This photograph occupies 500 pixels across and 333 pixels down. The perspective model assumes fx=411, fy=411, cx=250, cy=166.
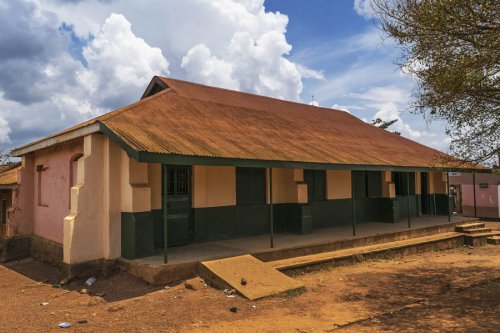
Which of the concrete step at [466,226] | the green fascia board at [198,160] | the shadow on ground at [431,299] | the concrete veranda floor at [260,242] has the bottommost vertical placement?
the shadow on ground at [431,299]

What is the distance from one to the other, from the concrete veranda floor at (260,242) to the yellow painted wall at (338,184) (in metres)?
1.09

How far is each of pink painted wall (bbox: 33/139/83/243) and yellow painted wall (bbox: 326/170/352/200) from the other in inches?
308

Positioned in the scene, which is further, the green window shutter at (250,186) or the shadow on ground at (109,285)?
the green window shutter at (250,186)

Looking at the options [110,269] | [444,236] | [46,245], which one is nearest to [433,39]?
[110,269]

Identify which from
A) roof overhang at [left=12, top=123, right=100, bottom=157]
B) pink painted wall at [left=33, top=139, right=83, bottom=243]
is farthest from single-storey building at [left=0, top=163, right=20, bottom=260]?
roof overhang at [left=12, top=123, right=100, bottom=157]

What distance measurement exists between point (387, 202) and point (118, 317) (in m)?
11.4

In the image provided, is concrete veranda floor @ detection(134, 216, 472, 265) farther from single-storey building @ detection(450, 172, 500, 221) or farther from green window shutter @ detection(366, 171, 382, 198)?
single-storey building @ detection(450, 172, 500, 221)

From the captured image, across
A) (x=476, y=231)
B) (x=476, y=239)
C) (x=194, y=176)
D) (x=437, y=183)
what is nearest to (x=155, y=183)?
(x=194, y=176)

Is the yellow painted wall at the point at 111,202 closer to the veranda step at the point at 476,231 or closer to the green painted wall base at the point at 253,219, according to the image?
the green painted wall base at the point at 253,219

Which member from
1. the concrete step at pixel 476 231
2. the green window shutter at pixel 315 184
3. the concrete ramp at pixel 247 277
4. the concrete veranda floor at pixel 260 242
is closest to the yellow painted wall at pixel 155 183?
the concrete veranda floor at pixel 260 242

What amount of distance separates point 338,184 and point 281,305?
7746 mm

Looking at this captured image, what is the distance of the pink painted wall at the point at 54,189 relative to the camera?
1031 centimetres

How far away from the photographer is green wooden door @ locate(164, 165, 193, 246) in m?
9.96

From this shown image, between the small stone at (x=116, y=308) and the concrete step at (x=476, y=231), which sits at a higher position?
the concrete step at (x=476, y=231)
